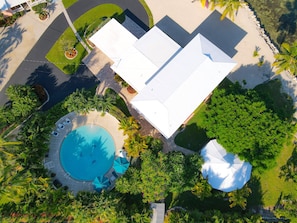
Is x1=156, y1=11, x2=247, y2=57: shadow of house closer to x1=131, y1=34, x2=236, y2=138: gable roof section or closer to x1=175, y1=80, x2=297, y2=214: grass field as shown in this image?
x1=131, y1=34, x2=236, y2=138: gable roof section

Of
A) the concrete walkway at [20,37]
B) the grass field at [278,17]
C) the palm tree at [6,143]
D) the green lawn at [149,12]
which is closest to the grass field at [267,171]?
the grass field at [278,17]

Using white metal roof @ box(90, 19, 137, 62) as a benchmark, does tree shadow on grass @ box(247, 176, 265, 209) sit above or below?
below

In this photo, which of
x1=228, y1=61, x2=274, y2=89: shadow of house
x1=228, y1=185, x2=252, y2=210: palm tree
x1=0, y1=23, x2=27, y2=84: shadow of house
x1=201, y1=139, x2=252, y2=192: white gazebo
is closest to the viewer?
x1=228, y1=185, x2=252, y2=210: palm tree

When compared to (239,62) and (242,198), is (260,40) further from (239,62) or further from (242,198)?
(242,198)

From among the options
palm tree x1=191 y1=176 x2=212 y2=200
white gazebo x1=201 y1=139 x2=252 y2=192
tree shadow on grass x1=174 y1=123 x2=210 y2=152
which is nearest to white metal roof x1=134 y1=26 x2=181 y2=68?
tree shadow on grass x1=174 y1=123 x2=210 y2=152

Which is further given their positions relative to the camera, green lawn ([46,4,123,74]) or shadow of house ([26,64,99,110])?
green lawn ([46,4,123,74])

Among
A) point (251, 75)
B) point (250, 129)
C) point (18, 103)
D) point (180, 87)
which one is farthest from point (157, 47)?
point (18, 103)

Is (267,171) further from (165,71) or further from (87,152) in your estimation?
(87,152)

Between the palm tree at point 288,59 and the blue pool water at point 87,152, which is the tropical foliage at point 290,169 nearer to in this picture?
the palm tree at point 288,59
